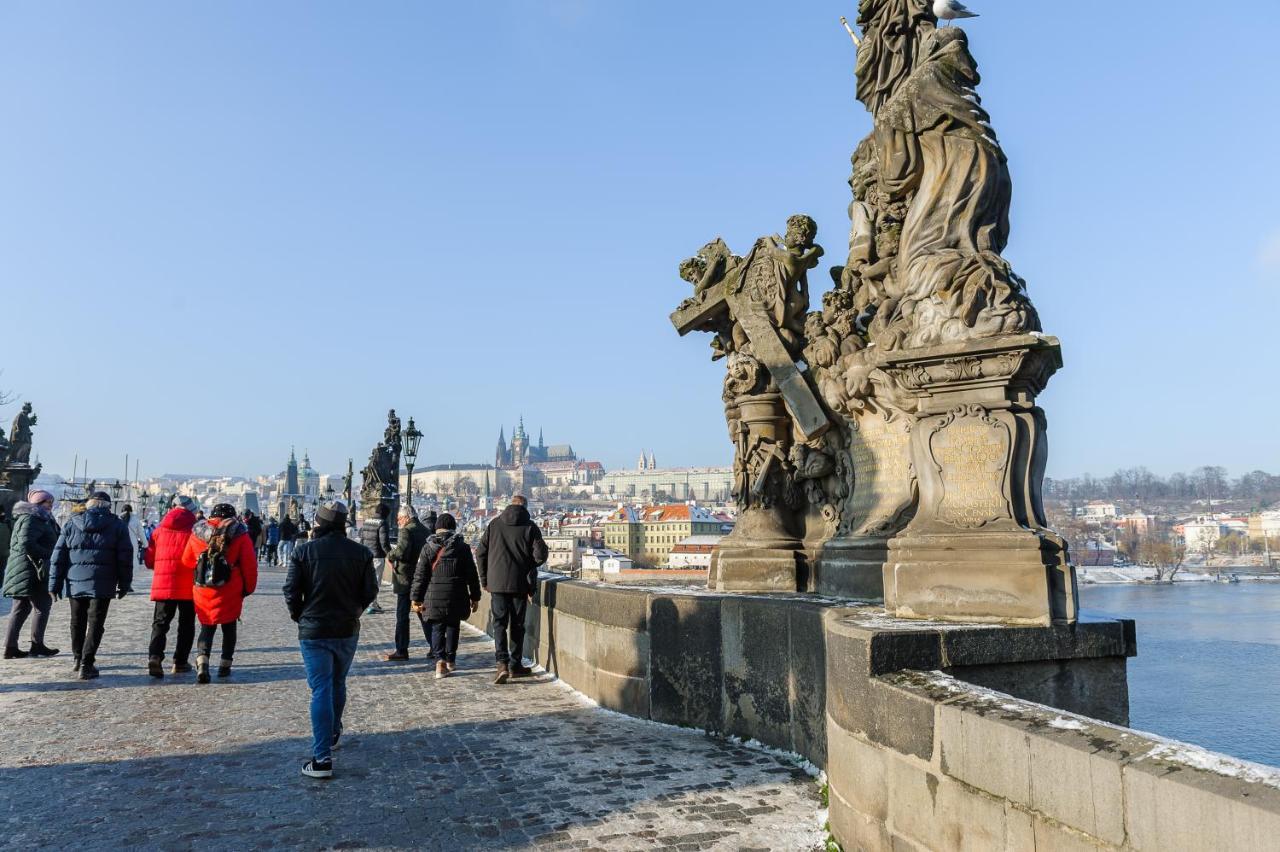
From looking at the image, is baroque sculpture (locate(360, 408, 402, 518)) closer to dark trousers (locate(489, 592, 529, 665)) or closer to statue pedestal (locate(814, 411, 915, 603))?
dark trousers (locate(489, 592, 529, 665))

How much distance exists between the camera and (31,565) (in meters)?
8.99

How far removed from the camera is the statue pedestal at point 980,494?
15.6ft

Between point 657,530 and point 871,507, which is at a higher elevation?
point 871,507

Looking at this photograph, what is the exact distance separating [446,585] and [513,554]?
118cm

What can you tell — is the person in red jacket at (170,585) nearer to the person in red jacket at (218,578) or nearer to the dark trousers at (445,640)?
the person in red jacket at (218,578)

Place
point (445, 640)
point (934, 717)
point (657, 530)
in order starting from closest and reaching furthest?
point (934, 717) < point (445, 640) < point (657, 530)

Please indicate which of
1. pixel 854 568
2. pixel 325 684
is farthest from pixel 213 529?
pixel 854 568

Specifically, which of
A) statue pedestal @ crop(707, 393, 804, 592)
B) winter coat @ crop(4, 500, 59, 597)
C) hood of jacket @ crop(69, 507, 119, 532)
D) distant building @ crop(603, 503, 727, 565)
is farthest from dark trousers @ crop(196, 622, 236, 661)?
distant building @ crop(603, 503, 727, 565)

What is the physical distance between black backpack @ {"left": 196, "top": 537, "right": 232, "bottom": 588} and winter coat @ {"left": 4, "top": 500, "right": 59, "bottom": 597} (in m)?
2.05

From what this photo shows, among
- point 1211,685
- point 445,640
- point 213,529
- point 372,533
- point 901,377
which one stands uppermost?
point 901,377

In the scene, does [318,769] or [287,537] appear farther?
[287,537]

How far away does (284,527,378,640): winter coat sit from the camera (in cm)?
541

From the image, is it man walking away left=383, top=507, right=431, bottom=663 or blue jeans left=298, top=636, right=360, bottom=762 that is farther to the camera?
man walking away left=383, top=507, right=431, bottom=663

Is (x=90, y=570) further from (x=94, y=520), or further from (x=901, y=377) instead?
(x=901, y=377)
